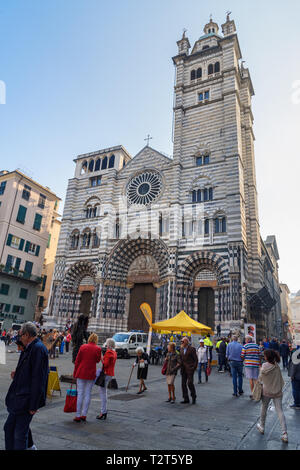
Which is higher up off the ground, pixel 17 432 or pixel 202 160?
pixel 202 160

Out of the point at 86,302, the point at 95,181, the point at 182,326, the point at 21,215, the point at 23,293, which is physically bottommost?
the point at 182,326

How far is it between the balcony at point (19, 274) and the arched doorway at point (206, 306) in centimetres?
1813

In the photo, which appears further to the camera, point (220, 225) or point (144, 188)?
point (144, 188)

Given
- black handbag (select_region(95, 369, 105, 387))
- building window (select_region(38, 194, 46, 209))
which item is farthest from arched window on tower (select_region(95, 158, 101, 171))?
black handbag (select_region(95, 369, 105, 387))

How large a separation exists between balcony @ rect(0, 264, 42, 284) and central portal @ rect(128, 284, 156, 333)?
11904 mm

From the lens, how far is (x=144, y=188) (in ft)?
91.9

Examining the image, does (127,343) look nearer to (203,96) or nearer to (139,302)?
(139,302)

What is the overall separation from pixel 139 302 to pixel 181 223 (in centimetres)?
767

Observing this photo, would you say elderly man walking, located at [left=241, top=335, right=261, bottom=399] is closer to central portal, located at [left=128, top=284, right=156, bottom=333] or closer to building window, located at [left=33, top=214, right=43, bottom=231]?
central portal, located at [left=128, top=284, right=156, bottom=333]

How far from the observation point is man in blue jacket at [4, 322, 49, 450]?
10.8 feet

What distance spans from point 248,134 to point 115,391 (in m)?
27.7

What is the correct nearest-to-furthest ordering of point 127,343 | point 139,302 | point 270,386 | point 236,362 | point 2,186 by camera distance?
1. point 270,386
2. point 236,362
3. point 127,343
4. point 139,302
5. point 2,186

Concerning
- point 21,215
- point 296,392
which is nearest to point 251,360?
point 296,392
